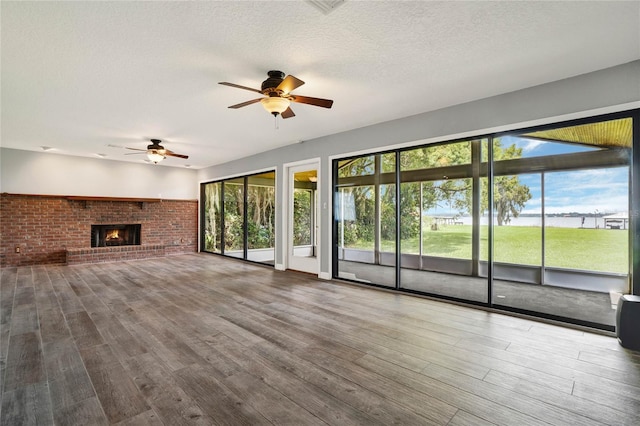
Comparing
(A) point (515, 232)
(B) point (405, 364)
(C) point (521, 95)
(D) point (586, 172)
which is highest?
(C) point (521, 95)

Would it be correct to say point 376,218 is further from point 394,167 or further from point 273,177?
point 273,177

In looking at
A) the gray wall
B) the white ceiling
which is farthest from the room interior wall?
the gray wall

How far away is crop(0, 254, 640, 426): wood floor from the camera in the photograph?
6.01 ft

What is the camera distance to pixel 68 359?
2484mm

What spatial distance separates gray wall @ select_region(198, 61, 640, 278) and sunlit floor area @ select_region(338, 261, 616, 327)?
107cm

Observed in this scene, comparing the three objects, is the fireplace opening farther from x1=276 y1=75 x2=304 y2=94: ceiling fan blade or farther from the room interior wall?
x1=276 y1=75 x2=304 y2=94: ceiling fan blade

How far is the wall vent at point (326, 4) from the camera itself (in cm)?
208

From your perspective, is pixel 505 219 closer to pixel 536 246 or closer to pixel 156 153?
pixel 536 246

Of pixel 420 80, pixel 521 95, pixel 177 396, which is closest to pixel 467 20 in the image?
pixel 420 80

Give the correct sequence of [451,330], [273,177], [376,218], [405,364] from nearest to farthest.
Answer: [405,364], [451,330], [376,218], [273,177]

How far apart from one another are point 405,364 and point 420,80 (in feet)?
9.69

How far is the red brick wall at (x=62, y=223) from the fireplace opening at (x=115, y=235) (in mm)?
190

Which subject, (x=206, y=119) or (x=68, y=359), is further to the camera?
(x=206, y=119)

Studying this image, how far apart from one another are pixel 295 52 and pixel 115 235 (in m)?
8.11
